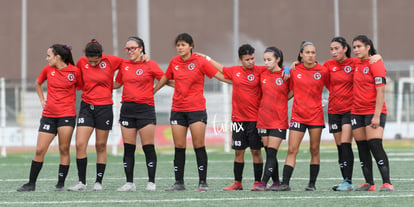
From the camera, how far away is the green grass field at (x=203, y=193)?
8672mm

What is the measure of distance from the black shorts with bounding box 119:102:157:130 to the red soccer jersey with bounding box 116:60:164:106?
6 centimetres

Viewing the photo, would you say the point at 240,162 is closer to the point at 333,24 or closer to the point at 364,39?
the point at 364,39

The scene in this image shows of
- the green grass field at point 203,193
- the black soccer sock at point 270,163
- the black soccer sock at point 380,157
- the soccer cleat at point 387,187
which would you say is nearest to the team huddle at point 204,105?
the black soccer sock at point 270,163

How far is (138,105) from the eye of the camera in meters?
10.5

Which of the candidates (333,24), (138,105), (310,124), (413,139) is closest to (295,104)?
(310,124)

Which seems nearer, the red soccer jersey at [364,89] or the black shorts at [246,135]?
the red soccer jersey at [364,89]

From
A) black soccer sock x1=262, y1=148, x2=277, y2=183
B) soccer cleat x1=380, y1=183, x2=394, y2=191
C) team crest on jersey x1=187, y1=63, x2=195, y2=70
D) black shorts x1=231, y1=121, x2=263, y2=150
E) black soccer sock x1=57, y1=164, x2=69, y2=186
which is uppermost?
team crest on jersey x1=187, y1=63, x2=195, y2=70

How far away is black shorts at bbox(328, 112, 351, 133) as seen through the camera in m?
10.1

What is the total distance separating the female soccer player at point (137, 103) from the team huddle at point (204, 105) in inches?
0.5

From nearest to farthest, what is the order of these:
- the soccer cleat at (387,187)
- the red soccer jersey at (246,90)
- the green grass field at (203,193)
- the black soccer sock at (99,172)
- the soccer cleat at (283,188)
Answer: the green grass field at (203,193) → the soccer cleat at (387,187) → the soccer cleat at (283,188) → the red soccer jersey at (246,90) → the black soccer sock at (99,172)

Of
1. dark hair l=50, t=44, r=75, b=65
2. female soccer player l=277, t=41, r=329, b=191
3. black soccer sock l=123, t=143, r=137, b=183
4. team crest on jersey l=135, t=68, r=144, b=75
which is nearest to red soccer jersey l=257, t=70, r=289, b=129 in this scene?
female soccer player l=277, t=41, r=329, b=191

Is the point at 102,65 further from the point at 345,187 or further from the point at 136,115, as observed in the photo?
the point at 345,187

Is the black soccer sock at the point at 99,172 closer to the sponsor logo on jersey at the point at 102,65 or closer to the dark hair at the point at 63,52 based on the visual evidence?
the sponsor logo on jersey at the point at 102,65

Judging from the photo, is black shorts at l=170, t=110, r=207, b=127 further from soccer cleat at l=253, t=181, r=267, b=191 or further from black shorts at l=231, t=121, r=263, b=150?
soccer cleat at l=253, t=181, r=267, b=191
